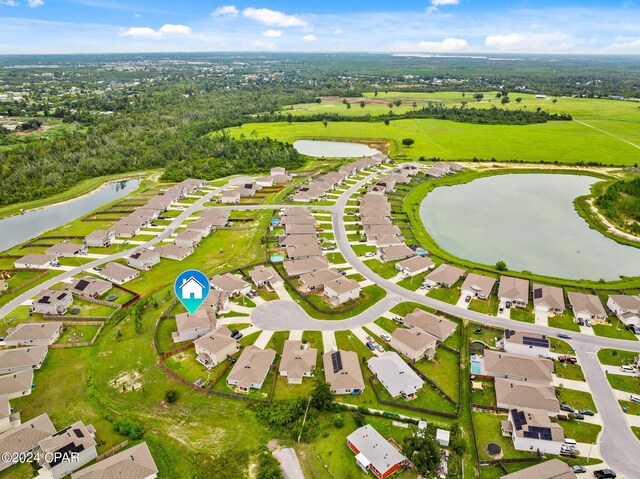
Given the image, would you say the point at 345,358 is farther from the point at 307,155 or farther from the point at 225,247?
the point at 307,155

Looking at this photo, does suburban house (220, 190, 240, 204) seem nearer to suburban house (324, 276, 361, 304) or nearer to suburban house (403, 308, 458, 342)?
suburban house (324, 276, 361, 304)

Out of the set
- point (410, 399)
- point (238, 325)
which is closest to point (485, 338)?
point (410, 399)

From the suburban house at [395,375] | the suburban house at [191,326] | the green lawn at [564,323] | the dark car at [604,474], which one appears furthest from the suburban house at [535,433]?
the suburban house at [191,326]

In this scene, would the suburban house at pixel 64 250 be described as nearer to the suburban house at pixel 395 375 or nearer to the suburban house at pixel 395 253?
the suburban house at pixel 395 253

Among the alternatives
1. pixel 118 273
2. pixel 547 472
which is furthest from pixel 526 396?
pixel 118 273

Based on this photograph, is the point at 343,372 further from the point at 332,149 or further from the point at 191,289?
the point at 332,149

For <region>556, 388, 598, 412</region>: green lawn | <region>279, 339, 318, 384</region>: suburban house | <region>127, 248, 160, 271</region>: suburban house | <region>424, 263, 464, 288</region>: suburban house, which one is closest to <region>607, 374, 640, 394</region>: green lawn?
<region>556, 388, 598, 412</region>: green lawn
